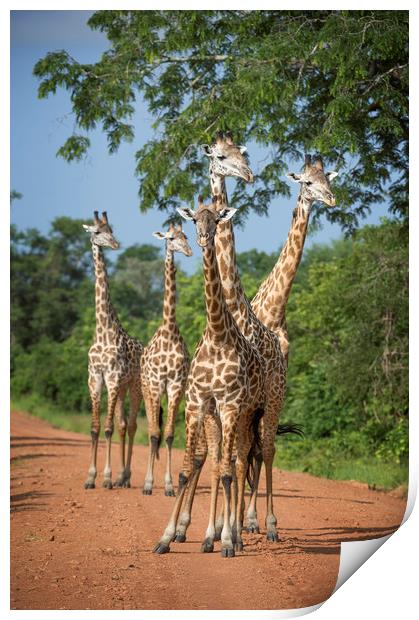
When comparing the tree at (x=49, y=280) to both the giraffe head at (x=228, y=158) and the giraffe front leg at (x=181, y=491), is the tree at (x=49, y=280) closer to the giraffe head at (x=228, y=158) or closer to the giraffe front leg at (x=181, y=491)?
the giraffe head at (x=228, y=158)

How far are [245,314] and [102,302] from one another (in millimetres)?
2857

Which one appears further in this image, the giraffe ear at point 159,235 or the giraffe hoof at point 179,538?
the giraffe ear at point 159,235

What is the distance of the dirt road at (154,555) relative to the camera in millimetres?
5568

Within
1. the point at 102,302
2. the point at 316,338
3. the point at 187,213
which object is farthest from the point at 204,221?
the point at 316,338

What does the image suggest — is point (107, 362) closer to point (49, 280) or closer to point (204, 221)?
point (204, 221)

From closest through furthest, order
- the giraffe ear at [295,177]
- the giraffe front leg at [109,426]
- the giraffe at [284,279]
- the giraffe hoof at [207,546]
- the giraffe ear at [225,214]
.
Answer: the giraffe ear at [225,214] < the giraffe hoof at [207,546] < the giraffe ear at [295,177] < the giraffe at [284,279] < the giraffe front leg at [109,426]

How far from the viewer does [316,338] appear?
14.2 m

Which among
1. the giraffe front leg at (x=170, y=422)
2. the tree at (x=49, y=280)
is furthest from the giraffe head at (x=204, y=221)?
the tree at (x=49, y=280)

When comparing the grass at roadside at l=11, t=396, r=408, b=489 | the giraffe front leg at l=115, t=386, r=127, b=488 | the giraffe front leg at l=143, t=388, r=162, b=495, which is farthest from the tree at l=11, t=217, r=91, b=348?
the giraffe front leg at l=143, t=388, r=162, b=495

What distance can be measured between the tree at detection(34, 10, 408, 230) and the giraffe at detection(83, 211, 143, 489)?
2.64 feet

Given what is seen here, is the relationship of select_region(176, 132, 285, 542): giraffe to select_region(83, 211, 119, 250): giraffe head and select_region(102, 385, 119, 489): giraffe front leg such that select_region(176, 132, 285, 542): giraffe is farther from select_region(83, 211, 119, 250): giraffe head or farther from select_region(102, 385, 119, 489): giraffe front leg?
select_region(102, 385, 119, 489): giraffe front leg

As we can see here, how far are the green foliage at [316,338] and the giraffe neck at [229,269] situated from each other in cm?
379

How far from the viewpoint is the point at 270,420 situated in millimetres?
7203

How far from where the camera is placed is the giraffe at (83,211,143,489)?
9.23 metres
